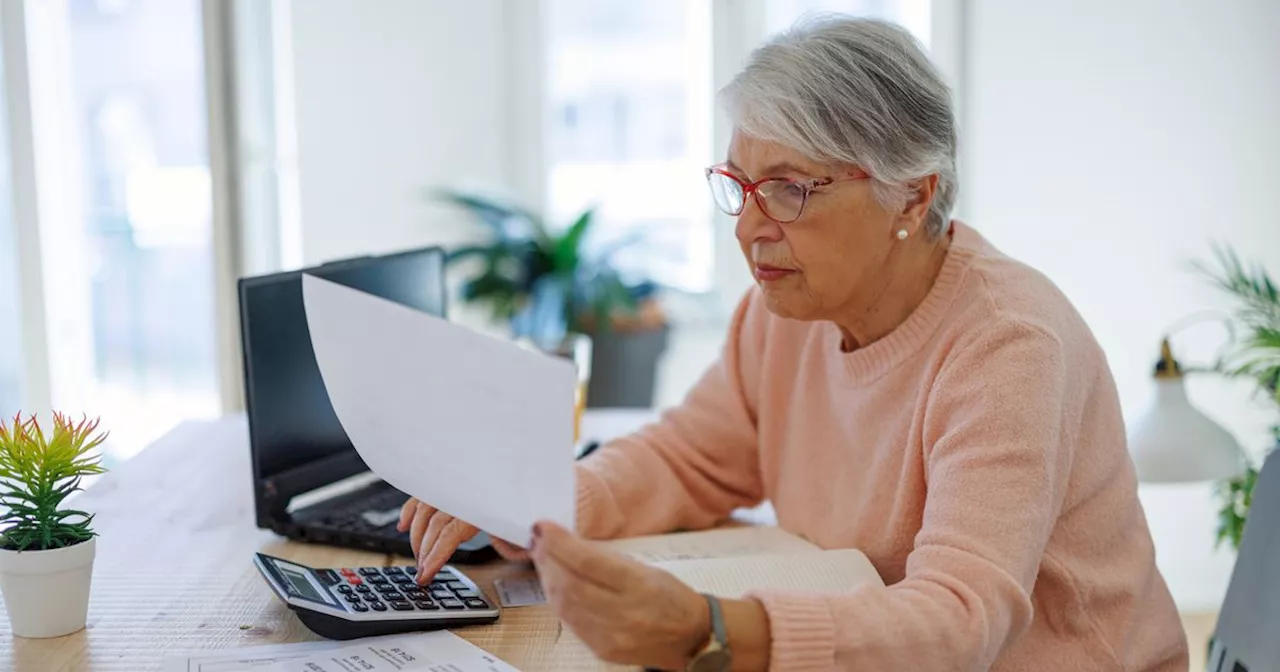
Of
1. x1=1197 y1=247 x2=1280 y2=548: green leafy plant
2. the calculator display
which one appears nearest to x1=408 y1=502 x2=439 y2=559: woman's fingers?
the calculator display

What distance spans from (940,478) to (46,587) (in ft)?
2.69

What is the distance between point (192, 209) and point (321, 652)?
2764mm

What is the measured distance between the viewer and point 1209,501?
3.42 metres

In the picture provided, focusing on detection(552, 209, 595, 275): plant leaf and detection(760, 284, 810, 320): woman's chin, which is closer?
detection(760, 284, 810, 320): woman's chin

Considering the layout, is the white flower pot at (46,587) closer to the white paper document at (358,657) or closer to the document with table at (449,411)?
the white paper document at (358,657)

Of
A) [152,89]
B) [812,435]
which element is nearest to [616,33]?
[152,89]

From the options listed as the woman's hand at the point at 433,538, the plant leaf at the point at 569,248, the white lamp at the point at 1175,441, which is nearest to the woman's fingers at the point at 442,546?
the woman's hand at the point at 433,538

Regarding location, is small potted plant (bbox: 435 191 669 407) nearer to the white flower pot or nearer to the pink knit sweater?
the pink knit sweater

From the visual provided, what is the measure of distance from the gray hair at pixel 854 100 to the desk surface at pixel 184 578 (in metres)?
0.53

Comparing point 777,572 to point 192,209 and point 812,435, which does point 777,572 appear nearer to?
point 812,435

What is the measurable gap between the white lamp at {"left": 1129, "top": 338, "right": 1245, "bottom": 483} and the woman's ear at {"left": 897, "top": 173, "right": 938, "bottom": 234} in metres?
0.82

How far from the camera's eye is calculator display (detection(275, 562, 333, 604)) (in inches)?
A: 47.1

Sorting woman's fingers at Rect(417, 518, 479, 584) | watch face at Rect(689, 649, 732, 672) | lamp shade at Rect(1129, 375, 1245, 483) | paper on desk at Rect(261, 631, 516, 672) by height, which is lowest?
lamp shade at Rect(1129, 375, 1245, 483)

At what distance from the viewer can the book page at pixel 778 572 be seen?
122cm
